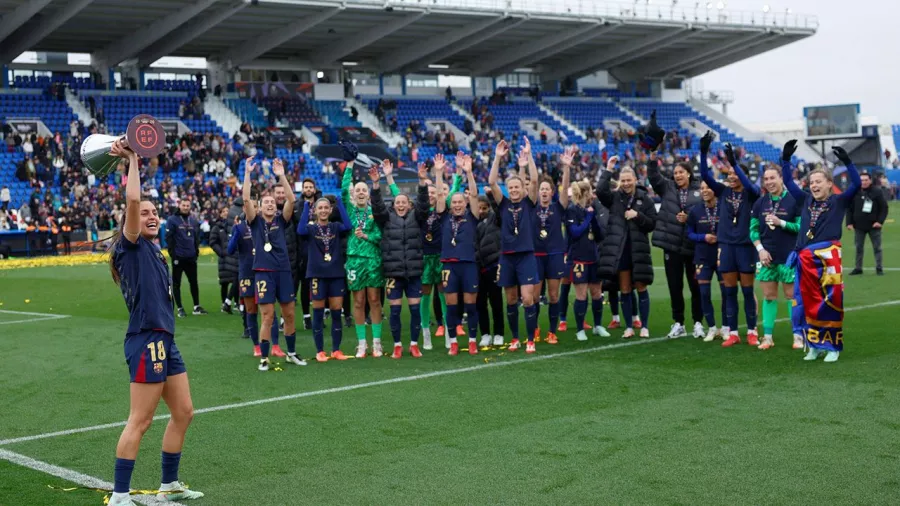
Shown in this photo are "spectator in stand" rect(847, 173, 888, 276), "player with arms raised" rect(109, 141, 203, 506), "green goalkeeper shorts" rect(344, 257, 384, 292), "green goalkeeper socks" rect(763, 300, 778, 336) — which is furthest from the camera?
"spectator in stand" rect(847, 173, 888, 276)

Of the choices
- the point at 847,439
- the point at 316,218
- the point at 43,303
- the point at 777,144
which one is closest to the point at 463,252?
the point at 316,218

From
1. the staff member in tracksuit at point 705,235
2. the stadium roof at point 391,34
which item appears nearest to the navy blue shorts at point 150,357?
the staff member in tracksuit at point 705,235

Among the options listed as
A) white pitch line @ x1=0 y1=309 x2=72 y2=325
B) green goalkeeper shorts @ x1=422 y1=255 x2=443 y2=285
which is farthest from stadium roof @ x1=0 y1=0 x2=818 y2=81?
green goalkeeper shorts @ x1=422 y1=255 x2=443 y2=285

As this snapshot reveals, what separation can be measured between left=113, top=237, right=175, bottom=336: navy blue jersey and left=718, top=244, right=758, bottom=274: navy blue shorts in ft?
23.6

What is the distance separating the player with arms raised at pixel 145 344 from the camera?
19.6ft

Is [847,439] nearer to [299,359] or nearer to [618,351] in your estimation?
[618,351]

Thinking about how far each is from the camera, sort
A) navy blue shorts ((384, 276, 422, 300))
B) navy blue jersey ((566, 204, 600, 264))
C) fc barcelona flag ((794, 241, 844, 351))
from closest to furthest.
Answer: fc barcelona flag ((794, 241, 844, 351)) → navy blue shorts ((384, 276, 422, 300)) → navy blue jersey ((566, 204, 600, 264))

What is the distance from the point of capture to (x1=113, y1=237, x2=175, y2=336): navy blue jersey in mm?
6133

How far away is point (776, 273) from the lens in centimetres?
1110

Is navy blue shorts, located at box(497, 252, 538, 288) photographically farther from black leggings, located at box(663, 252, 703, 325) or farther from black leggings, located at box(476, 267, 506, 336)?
black leggings, located at box(663, 252, 703, 325)

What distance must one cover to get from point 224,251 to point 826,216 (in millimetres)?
8817

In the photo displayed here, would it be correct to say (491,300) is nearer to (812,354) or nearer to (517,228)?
(517,228)

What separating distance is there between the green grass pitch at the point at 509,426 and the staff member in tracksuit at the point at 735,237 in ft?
1.32

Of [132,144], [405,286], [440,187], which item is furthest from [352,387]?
[132,144]
